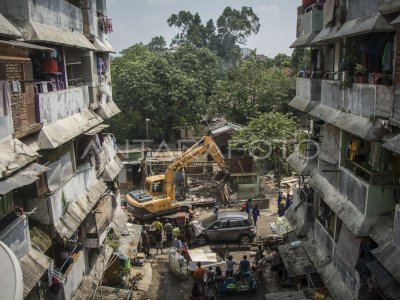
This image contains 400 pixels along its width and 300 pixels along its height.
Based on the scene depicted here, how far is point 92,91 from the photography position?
1588cm

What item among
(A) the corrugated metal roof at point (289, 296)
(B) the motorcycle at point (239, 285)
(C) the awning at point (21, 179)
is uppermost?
(C) the awning at point (21, 179)

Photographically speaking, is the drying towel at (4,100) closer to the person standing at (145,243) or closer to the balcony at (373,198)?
the balcony at (373,198)

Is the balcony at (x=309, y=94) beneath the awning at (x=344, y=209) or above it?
above

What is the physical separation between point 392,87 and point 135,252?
1302cm

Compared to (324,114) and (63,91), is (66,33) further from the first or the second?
(324,114)

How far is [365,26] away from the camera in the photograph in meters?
8.93

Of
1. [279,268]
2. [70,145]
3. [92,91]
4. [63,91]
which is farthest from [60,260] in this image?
[279,268]

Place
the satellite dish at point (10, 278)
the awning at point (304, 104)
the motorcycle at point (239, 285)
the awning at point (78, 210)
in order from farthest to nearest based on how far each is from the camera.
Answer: the motorcycle at point (239, 285), the awning at point (304, 104), the awning at point (78, 210), the satellite dish at point (10, 278)

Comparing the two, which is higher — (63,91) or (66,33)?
(66,33)

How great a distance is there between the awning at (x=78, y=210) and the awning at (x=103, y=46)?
16.7ft

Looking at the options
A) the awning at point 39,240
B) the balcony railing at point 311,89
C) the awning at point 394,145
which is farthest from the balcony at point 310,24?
the awning at point 39,240

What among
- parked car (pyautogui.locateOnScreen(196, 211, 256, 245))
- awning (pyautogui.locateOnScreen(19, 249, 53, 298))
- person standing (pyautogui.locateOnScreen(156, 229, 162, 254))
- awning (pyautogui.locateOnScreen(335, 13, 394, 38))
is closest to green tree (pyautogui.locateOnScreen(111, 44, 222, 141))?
person standing (pyautogui.locateOnScreen(156, 229, 162, 254))

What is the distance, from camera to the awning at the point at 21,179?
7.32 metres

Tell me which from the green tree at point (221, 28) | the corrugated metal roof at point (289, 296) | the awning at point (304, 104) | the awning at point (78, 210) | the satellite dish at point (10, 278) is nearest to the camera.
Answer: the satellite dish at point (10, 278)
